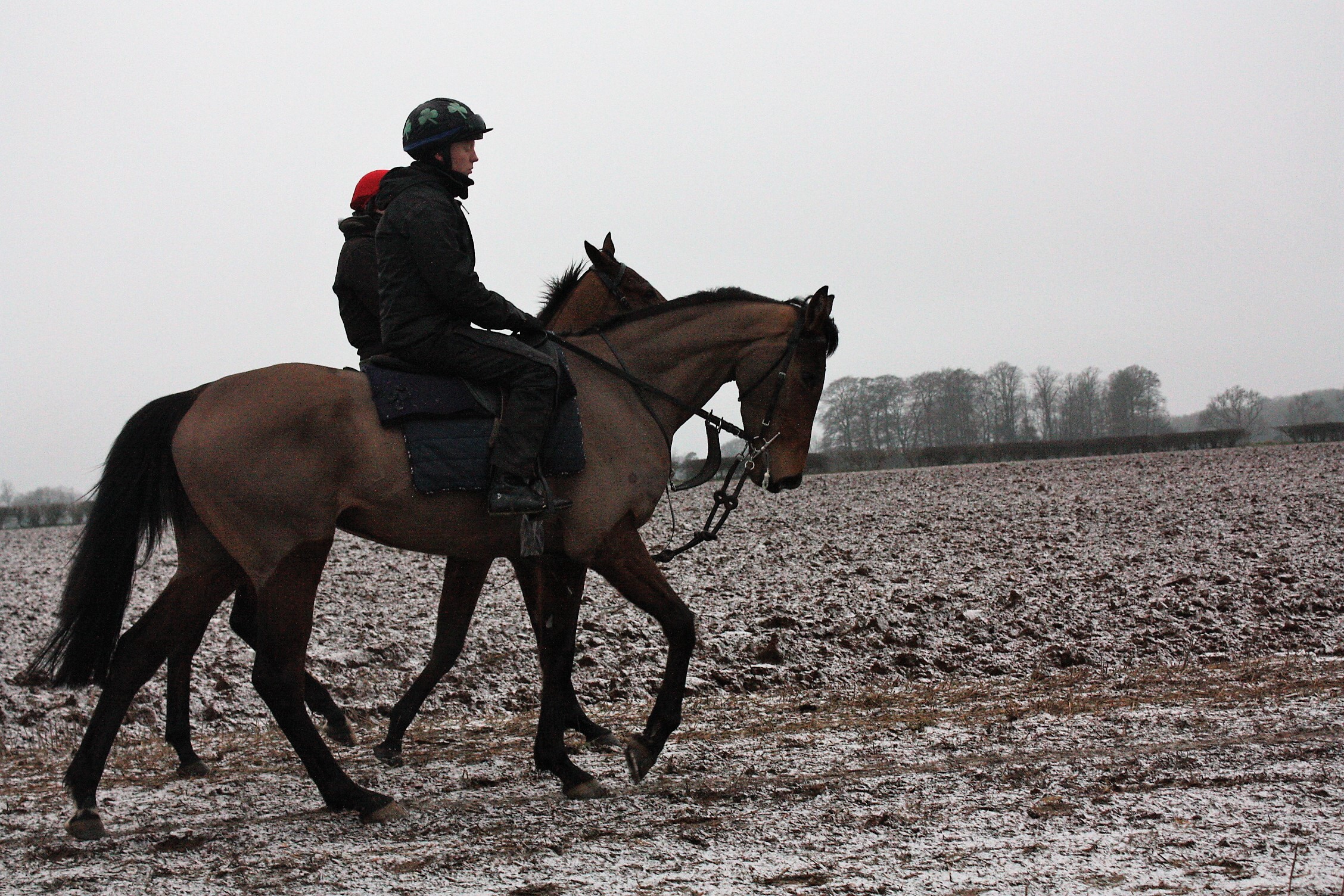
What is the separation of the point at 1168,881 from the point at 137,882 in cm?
378

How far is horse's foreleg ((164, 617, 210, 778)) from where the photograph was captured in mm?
5730

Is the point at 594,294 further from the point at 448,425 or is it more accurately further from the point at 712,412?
the point at 448,425

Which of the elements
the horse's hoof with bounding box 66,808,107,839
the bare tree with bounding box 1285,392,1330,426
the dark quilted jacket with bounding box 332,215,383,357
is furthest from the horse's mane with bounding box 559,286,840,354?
the bare tree with bounding box 1285,392,1330,426

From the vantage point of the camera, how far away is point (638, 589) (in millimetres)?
5066

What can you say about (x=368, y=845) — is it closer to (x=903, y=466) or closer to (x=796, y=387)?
(x=796, y=387)

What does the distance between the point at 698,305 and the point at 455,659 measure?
2.71 m

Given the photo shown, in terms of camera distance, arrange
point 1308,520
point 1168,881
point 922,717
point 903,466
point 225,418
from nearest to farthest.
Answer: point 1168,881 → point 225,418 → point 922,717 → point 1308,520 → point 903,466

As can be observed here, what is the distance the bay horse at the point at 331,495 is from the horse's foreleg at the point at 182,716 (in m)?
0.41

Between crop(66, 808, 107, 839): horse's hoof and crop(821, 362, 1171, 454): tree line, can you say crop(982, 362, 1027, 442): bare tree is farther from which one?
crop(66, 808, 107, 839): horse's hoof

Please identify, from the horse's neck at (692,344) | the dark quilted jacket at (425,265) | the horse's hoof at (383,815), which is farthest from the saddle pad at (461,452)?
the horse's hoof at (383,815)

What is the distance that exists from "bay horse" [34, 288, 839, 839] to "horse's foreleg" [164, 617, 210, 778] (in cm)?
41

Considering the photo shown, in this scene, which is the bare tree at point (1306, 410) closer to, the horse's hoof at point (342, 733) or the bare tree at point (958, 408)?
the bare tree at point (958, 408)

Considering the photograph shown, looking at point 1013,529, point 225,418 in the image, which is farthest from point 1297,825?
point 1013,529

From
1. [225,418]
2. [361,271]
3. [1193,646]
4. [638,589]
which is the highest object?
[361,271]
